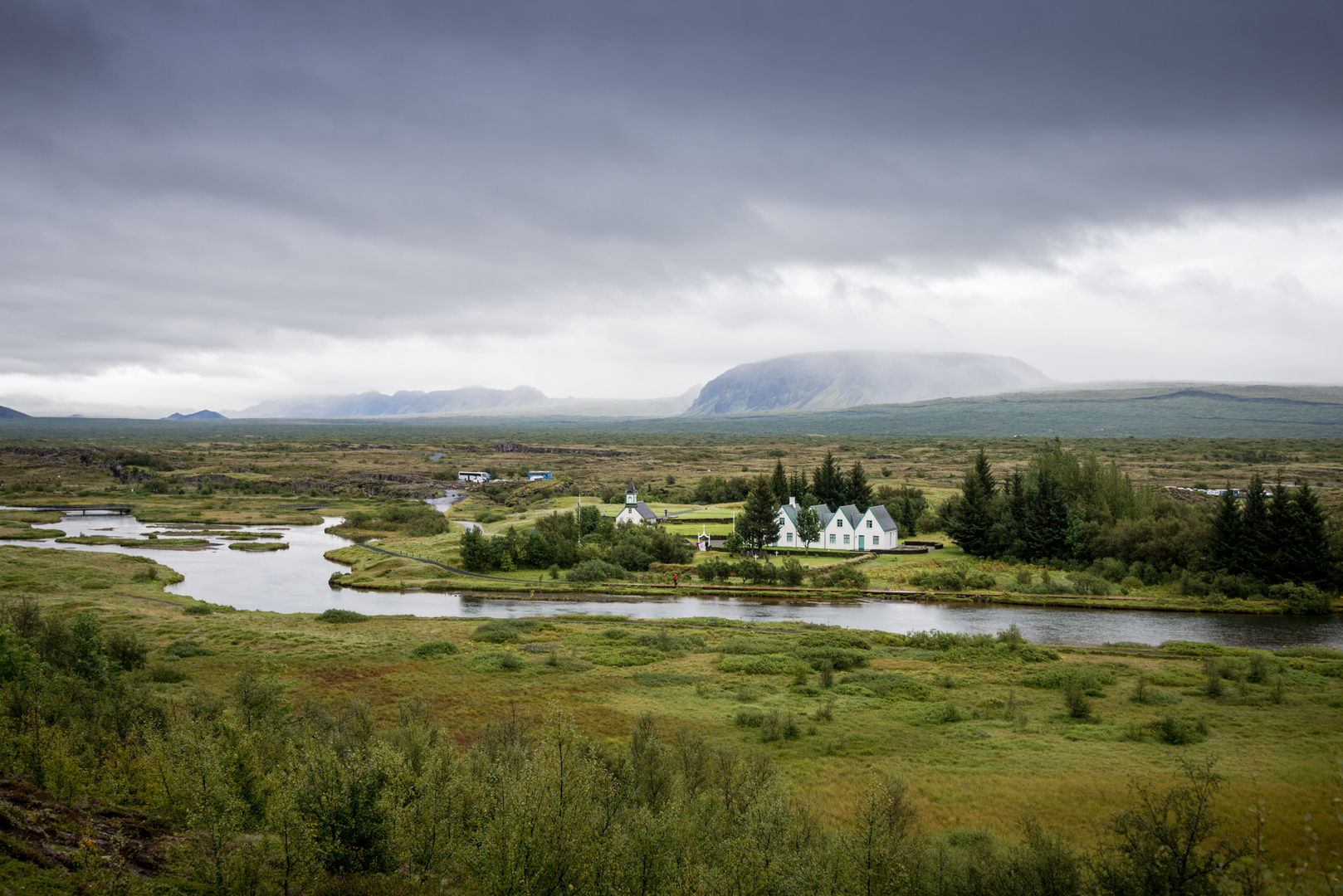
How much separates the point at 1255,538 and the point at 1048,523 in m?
14.9

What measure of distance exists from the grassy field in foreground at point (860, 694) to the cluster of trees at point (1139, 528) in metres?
19.8

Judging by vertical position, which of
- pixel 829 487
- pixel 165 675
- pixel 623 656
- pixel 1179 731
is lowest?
pixel 623 656

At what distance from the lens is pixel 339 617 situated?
A: 48312 mm

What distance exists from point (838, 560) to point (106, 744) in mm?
58244

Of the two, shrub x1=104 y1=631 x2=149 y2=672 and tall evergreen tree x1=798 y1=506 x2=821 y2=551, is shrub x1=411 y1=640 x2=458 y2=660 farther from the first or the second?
tall evergreen tree x1=798 y1=506 x2=821 y2=551

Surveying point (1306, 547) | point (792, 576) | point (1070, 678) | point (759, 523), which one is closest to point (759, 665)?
point (1070, 678)

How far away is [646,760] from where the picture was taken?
710 inches

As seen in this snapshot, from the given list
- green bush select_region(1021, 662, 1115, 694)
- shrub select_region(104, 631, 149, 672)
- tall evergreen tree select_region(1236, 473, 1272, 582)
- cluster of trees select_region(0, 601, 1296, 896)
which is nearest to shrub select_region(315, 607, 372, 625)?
shrub select_region(104, 631, 149, 672)

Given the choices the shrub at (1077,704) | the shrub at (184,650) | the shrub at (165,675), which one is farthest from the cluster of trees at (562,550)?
the shrub at (1077,704)

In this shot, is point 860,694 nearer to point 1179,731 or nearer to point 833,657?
point 833,657

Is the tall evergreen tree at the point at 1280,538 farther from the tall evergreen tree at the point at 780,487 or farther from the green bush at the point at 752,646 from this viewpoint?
the tall evergreen tree at the point at 780,487

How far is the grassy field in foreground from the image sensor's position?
2089cm

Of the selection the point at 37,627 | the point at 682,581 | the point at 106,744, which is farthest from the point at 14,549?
the point at 106,744

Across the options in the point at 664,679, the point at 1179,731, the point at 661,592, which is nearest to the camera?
the point at 1179,731
